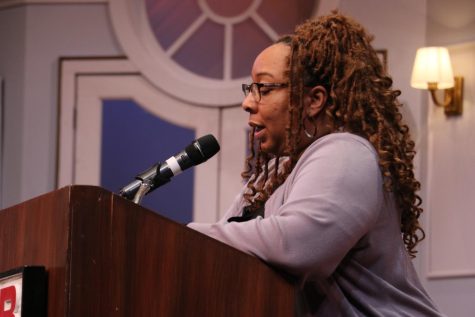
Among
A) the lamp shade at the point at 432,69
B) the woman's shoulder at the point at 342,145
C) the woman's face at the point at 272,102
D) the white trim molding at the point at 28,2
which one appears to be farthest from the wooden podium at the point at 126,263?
the white trim molding at the point at 28,2

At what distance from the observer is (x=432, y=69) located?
449cm

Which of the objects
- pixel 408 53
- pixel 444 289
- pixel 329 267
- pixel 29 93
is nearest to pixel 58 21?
pixel 29 93

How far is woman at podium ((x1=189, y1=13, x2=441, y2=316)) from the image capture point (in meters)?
1.71

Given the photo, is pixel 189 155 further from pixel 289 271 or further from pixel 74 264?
pixel 74 264

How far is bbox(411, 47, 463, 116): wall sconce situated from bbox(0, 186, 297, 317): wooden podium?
2952mm

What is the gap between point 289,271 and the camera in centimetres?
170

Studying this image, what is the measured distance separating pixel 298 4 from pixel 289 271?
12.0 feet

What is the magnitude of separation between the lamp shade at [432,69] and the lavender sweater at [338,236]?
2681 mm

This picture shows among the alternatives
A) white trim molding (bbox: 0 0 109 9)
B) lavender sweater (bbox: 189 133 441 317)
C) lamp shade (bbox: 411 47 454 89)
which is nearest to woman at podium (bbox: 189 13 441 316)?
lavender sweater (bbox: 189 133 441 317)

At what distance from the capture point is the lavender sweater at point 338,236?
170 cm

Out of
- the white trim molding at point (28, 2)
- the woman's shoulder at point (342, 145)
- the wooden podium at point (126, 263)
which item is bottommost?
the wooden podium at point (126, 263)

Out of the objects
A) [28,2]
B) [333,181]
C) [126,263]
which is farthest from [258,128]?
[28,2]

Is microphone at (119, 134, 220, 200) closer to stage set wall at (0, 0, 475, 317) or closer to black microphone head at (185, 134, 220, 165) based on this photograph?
black microphone head at (185, 134, 220, 165)

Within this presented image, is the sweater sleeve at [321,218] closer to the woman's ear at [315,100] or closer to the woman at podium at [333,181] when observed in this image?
the woman at podium at [333,181]
